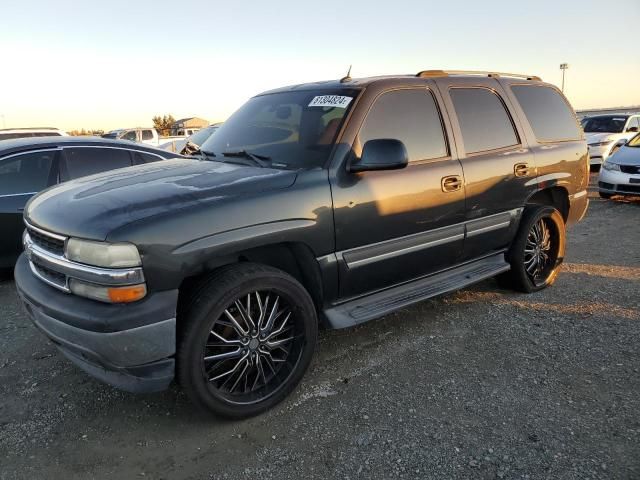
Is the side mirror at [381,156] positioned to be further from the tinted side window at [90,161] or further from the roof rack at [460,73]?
the tinted side window at [90,161]

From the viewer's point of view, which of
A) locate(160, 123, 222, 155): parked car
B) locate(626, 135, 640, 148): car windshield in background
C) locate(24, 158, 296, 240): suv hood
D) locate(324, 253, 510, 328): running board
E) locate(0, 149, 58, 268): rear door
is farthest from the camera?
locate(626, 135, 640, 148): car windshield in background

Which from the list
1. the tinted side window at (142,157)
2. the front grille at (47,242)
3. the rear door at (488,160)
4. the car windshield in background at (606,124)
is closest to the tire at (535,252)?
the rear door at (488,160)

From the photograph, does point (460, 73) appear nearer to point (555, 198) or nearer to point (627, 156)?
point (555, 198)

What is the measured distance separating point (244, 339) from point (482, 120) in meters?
2.71

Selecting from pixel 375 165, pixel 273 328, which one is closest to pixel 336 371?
pixel 273 328

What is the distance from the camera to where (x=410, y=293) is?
357 cm

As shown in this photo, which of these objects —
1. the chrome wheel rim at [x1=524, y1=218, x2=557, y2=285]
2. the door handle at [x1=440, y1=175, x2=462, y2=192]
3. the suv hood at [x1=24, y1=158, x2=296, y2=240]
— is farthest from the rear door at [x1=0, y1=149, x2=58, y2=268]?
the chrome wheel rim at [x1=524, y1=218, x2=557, y2=285]

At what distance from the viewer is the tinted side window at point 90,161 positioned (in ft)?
17.5

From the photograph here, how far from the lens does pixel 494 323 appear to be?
13.2 feet

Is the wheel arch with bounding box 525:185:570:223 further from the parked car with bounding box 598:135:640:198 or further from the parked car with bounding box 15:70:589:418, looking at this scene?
the parked car with bounding box 598:135:640:198

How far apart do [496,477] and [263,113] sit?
2957mm

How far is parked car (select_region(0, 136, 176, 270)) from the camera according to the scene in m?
4.91

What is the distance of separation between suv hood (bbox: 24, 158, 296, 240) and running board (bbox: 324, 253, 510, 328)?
969 millimetres

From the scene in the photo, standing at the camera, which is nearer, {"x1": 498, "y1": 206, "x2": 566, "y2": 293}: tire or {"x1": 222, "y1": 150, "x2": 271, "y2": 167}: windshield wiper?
{"x1": 222, "y1": 150, "x2": 271, "y2": 167}: windshield wiper
